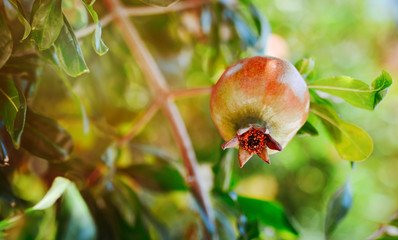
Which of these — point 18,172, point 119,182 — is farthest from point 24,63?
point 119,182

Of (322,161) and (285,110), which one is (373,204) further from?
(285,110)

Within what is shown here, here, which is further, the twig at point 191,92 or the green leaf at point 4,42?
the twig at point 191,92

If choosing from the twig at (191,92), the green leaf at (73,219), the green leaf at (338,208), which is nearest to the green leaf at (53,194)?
the green leaf at (73,219)

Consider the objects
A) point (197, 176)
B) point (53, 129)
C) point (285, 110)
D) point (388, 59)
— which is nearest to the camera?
point (285, 110)

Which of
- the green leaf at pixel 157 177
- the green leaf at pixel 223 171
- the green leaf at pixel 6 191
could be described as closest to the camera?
the green leaf at pixel 6 191

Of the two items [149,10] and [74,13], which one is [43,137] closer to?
[74,13]

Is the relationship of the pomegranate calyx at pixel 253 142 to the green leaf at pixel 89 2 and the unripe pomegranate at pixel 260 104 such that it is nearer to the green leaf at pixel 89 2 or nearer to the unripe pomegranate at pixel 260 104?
the unripe pomegranate at pixel 260 104
